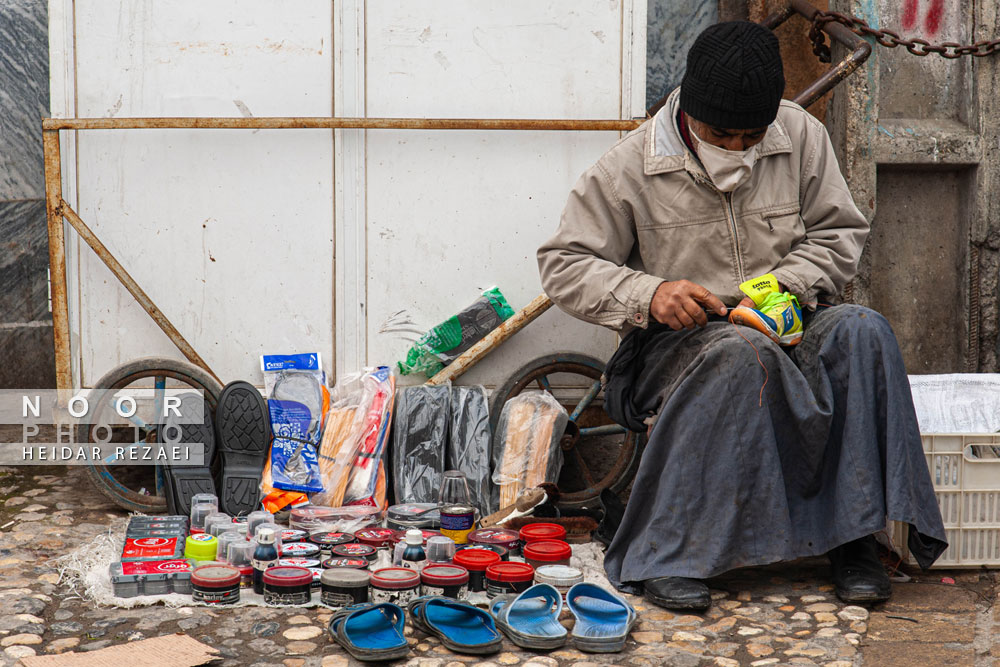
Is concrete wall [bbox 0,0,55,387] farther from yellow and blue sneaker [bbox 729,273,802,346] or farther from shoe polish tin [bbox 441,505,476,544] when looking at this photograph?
yellow and blue sneaker [bbox 729,273,802,346]

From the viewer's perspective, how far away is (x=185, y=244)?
11.7ft

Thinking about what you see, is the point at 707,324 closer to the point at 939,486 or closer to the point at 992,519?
the point at 939,486

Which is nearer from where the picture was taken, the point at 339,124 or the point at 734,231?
the point at 734,231

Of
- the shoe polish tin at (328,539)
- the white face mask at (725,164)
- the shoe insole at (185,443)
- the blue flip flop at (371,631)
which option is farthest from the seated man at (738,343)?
the shoe insole at (185,443)

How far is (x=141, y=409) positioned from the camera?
3.53m

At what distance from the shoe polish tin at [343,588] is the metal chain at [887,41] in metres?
2.59

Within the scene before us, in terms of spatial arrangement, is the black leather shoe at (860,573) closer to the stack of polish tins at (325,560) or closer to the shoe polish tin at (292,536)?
the stack of polish tins at (325,560)

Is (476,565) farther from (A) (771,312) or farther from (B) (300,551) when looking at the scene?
(A) (771,312)

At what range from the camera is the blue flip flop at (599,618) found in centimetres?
221

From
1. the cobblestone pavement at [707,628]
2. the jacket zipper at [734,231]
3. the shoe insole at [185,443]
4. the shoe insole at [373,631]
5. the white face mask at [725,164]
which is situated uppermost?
the white face mask at [725,164]

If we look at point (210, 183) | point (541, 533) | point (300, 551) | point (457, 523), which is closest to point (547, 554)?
point (541, 533)

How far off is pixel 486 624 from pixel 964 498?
1.42 meters

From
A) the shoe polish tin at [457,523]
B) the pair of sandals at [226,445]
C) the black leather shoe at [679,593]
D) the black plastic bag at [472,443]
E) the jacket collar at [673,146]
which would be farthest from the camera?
the black plastic bag at [472,443]

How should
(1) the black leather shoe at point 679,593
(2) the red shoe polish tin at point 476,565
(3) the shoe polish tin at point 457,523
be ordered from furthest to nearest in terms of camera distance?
(3) the shoe polish tin at point 457,523, (2) the red shoe polish tin at point 476,565, (1) the black leather shoe at point 679,593
